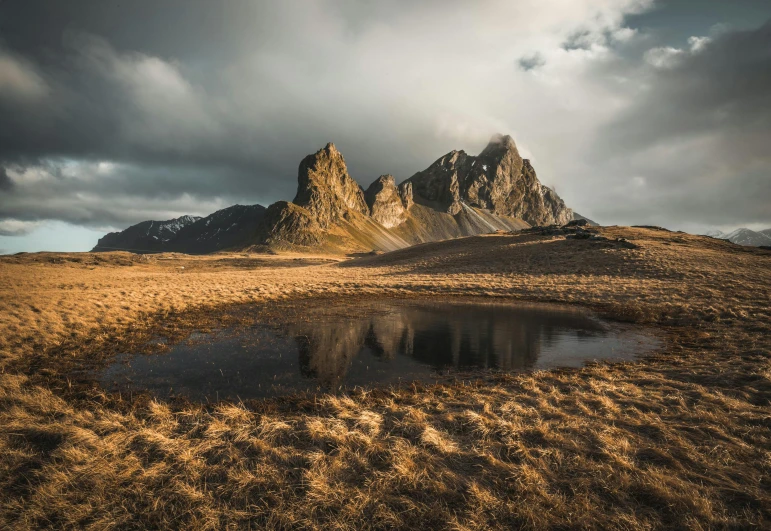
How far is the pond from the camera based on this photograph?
10.9 m

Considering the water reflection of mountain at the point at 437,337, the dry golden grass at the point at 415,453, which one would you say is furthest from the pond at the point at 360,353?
the dry golden grass at the point at 415,453

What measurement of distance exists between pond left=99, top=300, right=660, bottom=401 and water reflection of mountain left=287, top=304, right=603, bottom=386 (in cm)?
5

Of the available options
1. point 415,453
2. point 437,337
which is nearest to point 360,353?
point 437,337

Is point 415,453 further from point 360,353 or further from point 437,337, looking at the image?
point 437,337

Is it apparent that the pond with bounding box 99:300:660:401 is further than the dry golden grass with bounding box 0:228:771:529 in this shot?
Yes

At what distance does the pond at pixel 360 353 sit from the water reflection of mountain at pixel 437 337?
5cm

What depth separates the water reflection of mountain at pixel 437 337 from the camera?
13414mm

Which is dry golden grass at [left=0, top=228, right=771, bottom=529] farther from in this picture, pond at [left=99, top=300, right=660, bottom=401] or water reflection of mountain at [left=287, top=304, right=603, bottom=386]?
water reflection of mountain at [left=287, top=304, right=603, bottom=386]

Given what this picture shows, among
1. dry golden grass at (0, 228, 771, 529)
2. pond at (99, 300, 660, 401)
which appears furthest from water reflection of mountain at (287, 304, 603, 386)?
dry golden grass at (0, 228, 771, 529)

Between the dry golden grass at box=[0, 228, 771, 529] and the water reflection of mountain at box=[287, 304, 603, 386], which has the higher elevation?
the dry golden grass at box=[0, 228, 771, 529]

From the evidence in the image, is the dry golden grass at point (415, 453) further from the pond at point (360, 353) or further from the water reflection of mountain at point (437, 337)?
the water reflection of mountain at point (437, 337)

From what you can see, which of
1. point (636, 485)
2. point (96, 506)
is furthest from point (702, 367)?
point (96, 506)

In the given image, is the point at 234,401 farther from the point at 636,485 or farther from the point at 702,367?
the point at 702,367

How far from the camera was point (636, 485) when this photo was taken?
17.2ft
